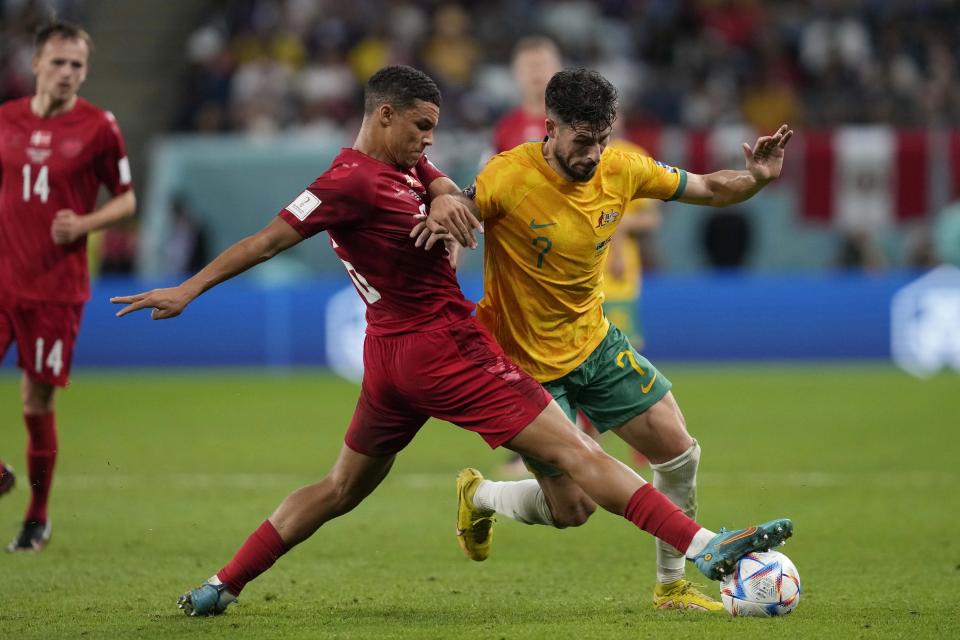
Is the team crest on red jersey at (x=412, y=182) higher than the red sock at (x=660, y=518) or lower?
higher

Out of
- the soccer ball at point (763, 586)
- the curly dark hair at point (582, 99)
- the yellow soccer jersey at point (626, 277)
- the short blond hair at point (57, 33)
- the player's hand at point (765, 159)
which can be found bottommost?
the soccer ball at point (763, 586)

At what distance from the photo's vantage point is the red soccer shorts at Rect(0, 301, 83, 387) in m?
7.40

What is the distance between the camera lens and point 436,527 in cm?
818

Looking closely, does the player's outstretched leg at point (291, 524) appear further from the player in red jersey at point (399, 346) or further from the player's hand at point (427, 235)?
the player's hand at point (427, 235)

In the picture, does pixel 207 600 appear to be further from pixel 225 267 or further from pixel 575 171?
pixel 575 171

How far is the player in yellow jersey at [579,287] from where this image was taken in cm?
567

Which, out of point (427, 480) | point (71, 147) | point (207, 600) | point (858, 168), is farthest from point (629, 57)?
point (207, 600)

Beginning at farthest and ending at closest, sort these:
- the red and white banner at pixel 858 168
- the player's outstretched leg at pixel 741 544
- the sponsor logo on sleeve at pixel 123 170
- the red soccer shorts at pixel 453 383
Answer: the red and white banner at pixel 858 168, the sponsor logo on sleeve at pixel 123 170, the red soccer shorts at pixel 453 383, the player's outstretched leg at pixel 741 544

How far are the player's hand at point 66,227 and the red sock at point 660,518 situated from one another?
11.4 feet

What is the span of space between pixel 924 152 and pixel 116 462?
11.1 metres

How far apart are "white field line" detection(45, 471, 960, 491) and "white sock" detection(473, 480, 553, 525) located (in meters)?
3.43

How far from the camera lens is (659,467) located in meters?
5.89

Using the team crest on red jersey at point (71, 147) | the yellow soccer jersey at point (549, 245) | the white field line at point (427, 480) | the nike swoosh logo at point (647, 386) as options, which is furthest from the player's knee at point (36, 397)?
the nike swoosh logo at point (647, 386)

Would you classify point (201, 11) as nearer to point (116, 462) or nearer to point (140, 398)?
point (140, 398)
